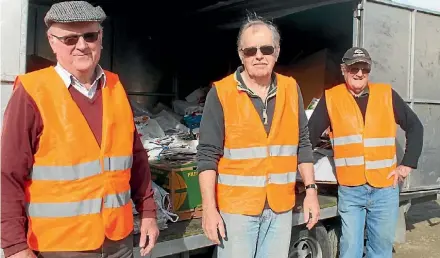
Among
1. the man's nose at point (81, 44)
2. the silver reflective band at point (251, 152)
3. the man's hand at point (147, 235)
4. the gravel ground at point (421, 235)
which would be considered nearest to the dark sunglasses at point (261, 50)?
the silver reflective band at point (251, 152)

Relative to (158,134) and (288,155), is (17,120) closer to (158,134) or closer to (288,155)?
(288,155)

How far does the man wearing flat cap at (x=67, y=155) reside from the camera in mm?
1720

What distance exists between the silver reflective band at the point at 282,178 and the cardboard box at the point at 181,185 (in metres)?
1.06

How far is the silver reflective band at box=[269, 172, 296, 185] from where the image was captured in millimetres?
2479

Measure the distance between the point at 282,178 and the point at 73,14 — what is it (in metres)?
1.38

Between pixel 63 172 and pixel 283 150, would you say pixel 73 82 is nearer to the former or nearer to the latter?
pixel 63 172

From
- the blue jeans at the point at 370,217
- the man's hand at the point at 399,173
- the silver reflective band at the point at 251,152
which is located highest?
the silver reflective band at the point at 251,152

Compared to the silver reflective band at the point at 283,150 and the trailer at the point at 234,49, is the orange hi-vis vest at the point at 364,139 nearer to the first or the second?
the trailer at the point at 234,49

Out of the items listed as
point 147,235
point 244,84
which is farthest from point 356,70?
point 147,235

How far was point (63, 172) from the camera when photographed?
5.92ft

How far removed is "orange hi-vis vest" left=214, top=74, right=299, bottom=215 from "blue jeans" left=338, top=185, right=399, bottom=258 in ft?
4.16

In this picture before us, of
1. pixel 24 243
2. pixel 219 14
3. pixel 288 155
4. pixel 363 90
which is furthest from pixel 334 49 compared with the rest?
pixel 24 243

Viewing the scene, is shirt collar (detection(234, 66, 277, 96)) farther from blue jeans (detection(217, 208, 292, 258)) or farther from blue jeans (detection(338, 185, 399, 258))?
blue jeans (detection(338, 185, 399, 258))

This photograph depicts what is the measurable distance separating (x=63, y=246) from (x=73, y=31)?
2.90 feet
